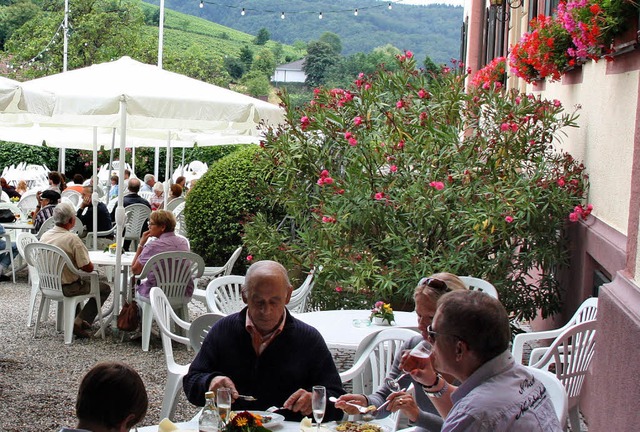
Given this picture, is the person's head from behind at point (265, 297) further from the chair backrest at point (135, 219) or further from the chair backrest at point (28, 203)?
the chair backrest at point (28, 203)

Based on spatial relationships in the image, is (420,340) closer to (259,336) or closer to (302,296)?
(259,336)

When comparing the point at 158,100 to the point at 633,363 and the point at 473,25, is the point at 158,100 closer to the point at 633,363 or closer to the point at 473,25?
the point at 633,363

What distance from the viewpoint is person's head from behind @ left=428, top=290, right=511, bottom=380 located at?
2.71m

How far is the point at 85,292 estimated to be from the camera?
9.55 meters

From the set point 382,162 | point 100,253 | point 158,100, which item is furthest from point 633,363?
point 100,253

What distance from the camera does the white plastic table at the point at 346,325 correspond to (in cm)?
597

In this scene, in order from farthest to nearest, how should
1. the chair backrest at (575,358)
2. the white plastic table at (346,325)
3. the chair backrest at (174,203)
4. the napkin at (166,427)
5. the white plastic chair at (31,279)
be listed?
the chair backrest at (174,203) → the white plastic chair at (31,279) → the white plastic table at (346,325) → the chair backrest at (575,358) → the napkin at (166,427)

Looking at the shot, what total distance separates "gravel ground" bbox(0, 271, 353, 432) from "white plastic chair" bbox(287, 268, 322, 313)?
65 cm

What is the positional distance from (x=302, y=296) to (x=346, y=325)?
1743mm

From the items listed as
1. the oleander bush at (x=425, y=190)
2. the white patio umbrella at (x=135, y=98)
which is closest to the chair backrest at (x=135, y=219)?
the white patio umbrella at (x=135, y=98)

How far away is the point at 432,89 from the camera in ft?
28.6

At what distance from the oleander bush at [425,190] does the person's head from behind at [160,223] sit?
901 mm

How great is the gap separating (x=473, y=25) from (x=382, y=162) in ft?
43.6

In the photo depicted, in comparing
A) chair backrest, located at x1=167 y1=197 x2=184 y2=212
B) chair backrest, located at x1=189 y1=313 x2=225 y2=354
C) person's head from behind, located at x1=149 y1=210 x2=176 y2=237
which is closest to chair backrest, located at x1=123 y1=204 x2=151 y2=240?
chair backrest, located at x1=167 y1=197 x2=184 y2=212
